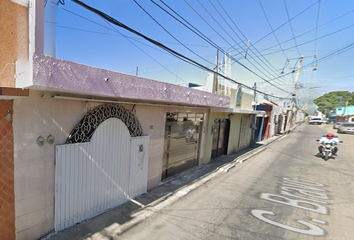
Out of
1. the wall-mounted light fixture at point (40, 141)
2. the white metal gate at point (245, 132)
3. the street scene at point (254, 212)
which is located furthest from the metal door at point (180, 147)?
the white metal gate at point (245, 132)

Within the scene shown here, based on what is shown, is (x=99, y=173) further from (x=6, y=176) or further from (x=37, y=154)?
(x=6, y=176)

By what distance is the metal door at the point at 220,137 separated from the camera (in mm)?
→ 9491

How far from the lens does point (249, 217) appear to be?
429 centimetres

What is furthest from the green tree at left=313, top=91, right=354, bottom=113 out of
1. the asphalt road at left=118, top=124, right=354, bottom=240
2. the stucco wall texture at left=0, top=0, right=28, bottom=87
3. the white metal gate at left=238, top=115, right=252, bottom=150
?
the stucco wall texture at left=0, top=0, right=28, bottom=87

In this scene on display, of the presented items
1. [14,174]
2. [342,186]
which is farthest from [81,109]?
[342,186]

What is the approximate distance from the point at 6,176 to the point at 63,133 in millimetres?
1021

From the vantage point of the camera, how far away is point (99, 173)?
3910mm

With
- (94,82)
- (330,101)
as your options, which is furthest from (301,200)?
(330,101)

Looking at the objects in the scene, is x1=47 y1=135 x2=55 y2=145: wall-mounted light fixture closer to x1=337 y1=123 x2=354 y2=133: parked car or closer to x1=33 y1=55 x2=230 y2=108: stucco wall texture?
x1=33 y1=55 x2=230 y2=108: stucco wall texture

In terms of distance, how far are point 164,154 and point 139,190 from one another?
62.0 inches

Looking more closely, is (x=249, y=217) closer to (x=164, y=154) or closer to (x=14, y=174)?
(x=164, y=154)

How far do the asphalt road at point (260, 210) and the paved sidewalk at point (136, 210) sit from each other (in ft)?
0.70

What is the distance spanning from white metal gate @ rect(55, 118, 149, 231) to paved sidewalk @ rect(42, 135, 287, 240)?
17 cm

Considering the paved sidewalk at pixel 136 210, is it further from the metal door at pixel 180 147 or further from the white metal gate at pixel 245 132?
the white metal gate at pixel 245 132
